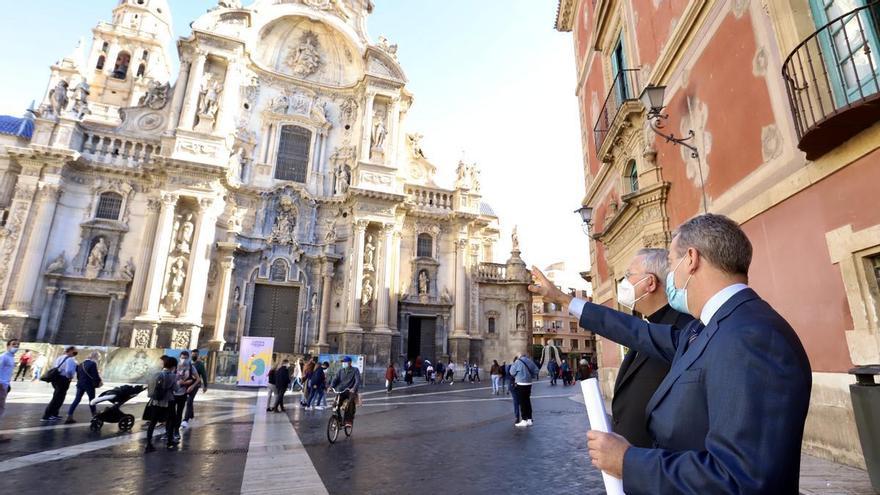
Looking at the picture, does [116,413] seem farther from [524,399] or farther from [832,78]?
[832,78]

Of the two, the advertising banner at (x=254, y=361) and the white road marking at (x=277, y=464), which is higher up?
the advertising banner at (x=254, y=361)

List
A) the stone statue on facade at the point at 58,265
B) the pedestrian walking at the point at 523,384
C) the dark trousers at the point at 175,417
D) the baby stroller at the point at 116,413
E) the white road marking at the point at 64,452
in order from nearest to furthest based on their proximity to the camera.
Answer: the white road marking at the point at 64,452
the dark trousers at the point at 175,417
the baby stroller at the point at 116,413
the pedestrian walking at the point at 523,384
the stone statue on facade at the point at 58,265

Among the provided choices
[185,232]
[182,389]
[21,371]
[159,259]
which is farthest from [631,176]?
[21,371]

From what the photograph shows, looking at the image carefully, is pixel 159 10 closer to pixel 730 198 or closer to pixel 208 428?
pixel 208 428

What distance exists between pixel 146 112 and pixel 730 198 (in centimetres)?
2532

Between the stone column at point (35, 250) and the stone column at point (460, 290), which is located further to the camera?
the stone column at point (460, 290)

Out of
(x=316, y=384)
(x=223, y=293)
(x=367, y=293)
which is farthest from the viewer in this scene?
(x=367, y=293)

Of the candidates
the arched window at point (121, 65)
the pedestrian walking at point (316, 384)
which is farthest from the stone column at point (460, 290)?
the arched window at point (121, 65)

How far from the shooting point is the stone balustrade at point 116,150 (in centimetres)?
2000

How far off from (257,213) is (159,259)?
16.5ft

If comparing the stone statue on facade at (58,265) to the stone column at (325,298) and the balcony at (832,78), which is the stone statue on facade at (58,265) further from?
the balcony at (832,78)

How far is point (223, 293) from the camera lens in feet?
65.2

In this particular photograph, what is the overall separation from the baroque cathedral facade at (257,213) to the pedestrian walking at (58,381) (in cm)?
1008

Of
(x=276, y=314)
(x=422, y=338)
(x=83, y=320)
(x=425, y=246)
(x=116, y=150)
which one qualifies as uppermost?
(x=116, y=150)
